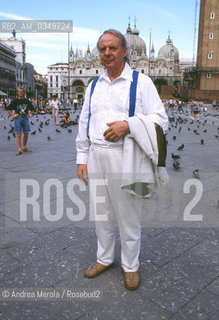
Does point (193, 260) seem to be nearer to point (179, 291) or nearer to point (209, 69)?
point (179, 291)

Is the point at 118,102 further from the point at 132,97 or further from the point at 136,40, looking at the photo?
the point at 136,40

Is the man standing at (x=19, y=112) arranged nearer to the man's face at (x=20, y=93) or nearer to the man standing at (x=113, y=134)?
the man's face at (x=20, y=93)

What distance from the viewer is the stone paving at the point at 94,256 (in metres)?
2.05

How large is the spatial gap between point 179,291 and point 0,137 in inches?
349

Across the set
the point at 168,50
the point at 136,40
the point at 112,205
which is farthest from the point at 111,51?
the point at 168,50

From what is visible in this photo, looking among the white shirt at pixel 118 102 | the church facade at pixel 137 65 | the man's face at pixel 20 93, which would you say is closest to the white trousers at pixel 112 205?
the white shirt at pixel 118 102

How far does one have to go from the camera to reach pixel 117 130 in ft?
6.39

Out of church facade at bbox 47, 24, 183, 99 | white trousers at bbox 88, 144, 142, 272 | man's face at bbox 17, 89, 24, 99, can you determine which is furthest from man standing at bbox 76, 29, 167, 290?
church facade at bbox 47, 24, 183, 99

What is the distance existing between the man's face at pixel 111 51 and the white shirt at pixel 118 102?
3.0 inches

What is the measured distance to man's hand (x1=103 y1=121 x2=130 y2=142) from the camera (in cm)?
Answer: 195

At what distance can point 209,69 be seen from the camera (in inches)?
1966

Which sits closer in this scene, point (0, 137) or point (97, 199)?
point (97, 199)

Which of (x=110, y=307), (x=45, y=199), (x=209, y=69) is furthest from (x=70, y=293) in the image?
(x=209, y=69)

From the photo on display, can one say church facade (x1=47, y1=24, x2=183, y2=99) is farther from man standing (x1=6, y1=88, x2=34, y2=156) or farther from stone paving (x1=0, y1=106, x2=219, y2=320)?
stone paving (x1=0, y1=106, x2=219, y2=320)
